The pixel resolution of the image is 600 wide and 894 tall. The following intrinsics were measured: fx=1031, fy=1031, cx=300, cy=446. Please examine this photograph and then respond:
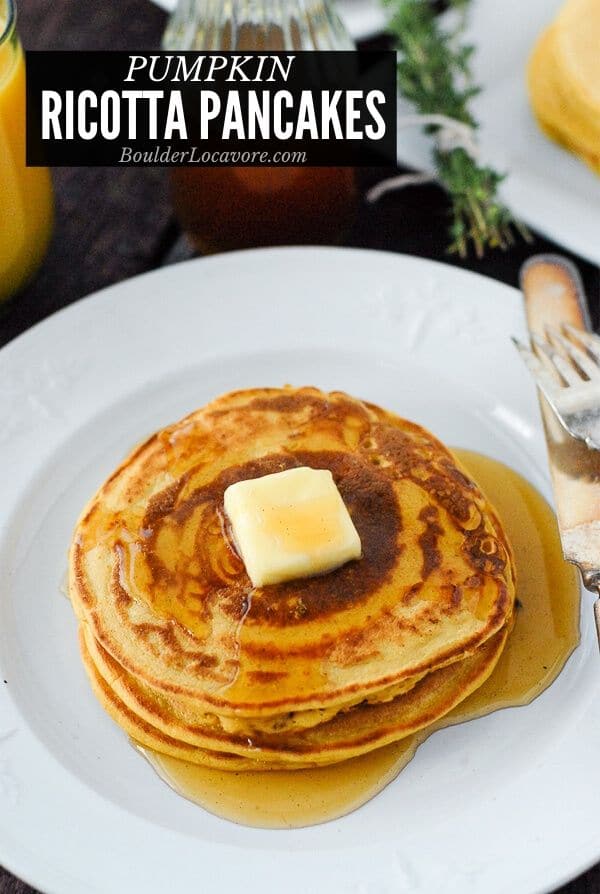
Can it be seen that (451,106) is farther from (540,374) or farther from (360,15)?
(540,374)

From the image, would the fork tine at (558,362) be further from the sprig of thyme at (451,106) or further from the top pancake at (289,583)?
the sprig of thyme at (451,106)

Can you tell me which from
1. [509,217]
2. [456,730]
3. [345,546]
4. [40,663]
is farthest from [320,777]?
[509,217]

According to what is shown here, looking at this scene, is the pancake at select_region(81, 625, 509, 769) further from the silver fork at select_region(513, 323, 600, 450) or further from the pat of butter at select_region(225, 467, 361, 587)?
the silver fork at select_region(513, 323, 600, 450)

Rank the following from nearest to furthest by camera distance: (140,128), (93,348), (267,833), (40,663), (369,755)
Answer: (267,833), (369,755), (40,663), (93,348), (140,128)

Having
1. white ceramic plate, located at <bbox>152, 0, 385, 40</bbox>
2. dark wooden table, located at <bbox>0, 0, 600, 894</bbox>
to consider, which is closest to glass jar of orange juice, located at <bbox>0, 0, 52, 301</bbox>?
dark wooden table, located at <bbox>0, 0, 600, 894</bbox>

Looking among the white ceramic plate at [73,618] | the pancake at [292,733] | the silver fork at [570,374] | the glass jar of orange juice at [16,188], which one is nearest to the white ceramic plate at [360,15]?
the glass jar of orange juice at [16,188]

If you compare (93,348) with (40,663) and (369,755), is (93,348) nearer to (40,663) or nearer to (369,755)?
(40,663)
